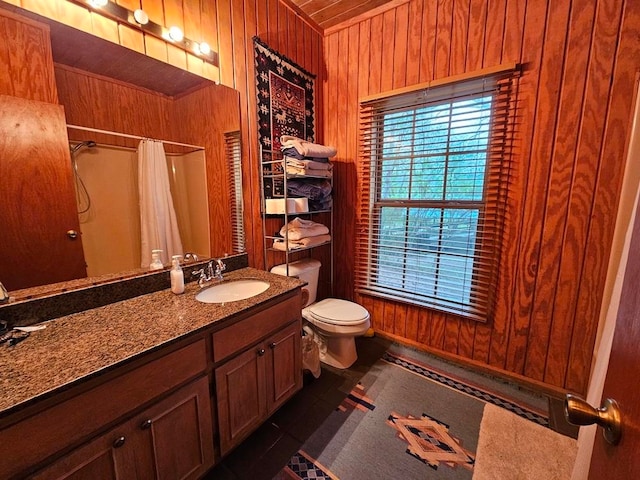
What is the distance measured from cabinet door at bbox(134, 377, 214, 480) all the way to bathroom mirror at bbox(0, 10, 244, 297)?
2.19ft

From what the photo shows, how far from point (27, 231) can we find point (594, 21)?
2.85 meters

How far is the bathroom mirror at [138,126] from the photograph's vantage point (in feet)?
3.79

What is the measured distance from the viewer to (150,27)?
1.37 metres

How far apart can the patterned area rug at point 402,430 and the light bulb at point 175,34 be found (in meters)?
2.23

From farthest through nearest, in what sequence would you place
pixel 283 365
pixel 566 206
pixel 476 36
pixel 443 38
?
pixel 443 38 < pixel 476 36 < pixel 566 206 < pixel 283 365

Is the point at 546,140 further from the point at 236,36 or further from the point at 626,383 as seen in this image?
the point at 236,36

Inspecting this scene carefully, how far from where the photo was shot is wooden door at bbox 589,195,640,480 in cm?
41

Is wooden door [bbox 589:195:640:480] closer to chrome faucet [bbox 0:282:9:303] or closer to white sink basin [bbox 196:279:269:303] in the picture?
white sink basin [bbox 196:279:269:303]

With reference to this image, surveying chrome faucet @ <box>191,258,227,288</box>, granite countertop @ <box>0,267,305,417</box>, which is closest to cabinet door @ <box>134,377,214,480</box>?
granite countertop @ <box>0,267,305,417</box>

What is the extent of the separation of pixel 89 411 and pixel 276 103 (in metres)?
1.97

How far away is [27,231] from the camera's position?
1.08m

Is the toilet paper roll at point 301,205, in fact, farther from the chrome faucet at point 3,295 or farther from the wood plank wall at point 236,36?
the chrome faucet at point 3,295

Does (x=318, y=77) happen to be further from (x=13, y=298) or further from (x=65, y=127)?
(x=13, y=298)

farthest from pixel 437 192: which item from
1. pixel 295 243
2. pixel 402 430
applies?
pixel 402 430
